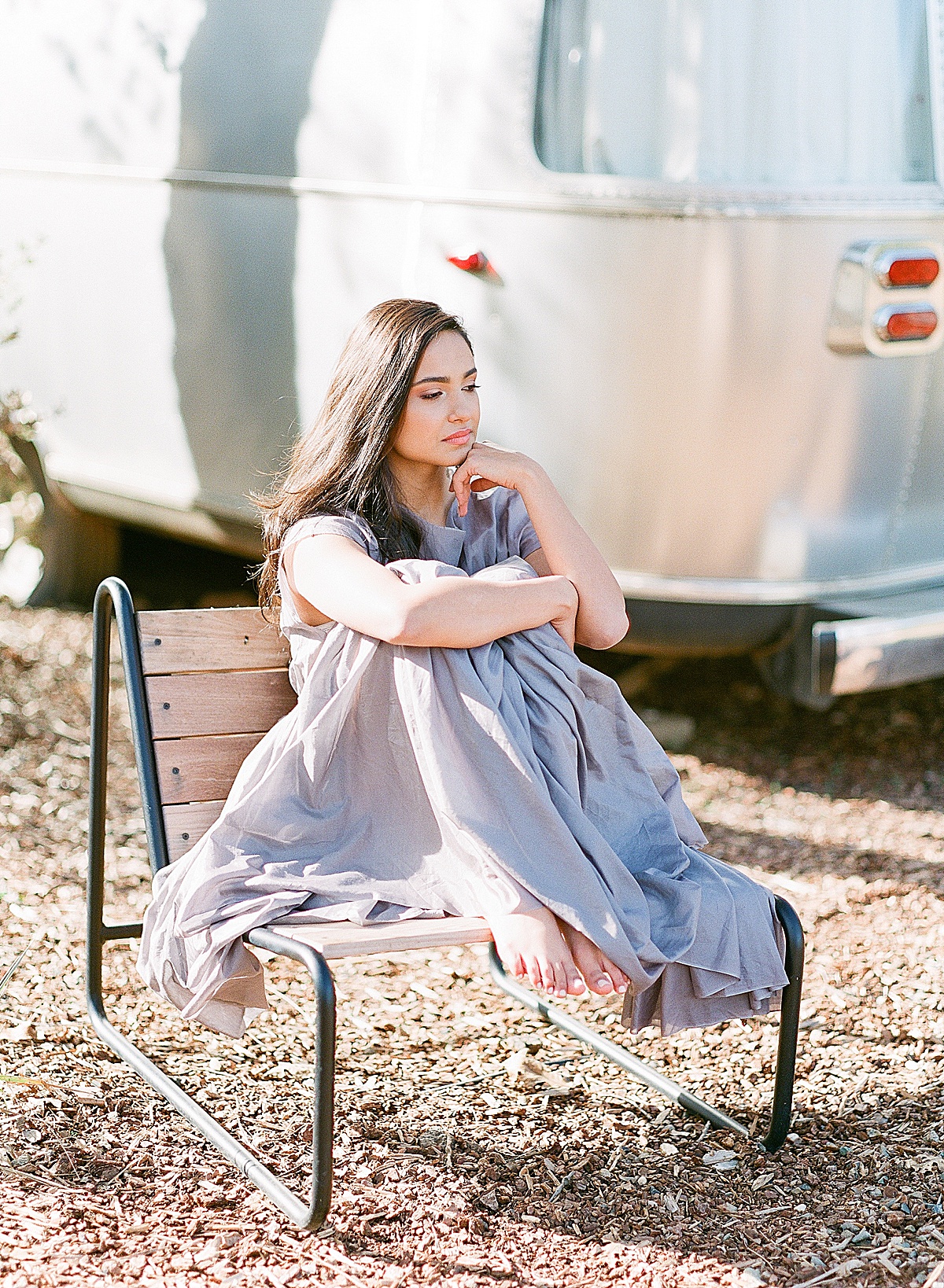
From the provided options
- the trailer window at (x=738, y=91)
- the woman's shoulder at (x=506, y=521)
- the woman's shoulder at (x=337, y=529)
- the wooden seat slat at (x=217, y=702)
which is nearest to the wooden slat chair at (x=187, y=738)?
the wooden seat slat at (x=217, y=702)

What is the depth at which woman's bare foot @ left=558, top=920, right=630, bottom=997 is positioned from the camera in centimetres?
256

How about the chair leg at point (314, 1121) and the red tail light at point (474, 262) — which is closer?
the chair leg at point (314, 1121)

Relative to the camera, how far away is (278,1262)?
2.57 meters

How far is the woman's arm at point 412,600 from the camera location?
2.64m

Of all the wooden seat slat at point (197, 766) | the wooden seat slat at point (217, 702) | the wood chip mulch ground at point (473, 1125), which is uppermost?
the wooden seat slat at point (217, 702)

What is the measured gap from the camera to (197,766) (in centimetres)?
307

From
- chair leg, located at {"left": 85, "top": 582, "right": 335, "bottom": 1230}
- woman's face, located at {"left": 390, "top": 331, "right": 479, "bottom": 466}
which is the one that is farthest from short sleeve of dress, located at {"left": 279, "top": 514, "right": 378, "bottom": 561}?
chair leg, located at {"left": 85, "top": 582, "right": 335, "bottom": 1230}

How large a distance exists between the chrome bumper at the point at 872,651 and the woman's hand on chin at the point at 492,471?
5.30ft

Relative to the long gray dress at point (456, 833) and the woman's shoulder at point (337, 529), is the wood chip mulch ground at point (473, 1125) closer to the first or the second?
the long gray dress at point (456, 833)

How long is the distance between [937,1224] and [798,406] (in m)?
2.17

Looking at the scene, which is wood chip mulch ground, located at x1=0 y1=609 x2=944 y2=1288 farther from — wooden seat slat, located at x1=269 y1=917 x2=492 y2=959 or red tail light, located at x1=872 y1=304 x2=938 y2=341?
red tail light, located at x1=872 y1=304 x2=938 y2=341

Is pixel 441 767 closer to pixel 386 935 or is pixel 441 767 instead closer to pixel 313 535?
pixel 386 935

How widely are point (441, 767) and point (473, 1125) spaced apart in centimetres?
81

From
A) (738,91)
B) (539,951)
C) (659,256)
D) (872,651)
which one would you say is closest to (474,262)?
(659,256)
